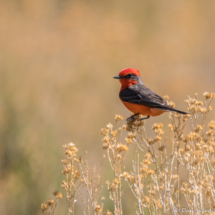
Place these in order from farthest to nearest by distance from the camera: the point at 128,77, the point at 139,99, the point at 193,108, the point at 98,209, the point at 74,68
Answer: the point at 74,68, the point at 128,77, the point at 139,99, the point at 193,108, the point at 98,209

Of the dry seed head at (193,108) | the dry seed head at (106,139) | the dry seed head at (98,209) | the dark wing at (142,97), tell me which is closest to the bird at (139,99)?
the dark wing at (142,97)

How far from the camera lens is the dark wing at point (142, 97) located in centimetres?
398

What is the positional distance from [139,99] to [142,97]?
0.18 feet

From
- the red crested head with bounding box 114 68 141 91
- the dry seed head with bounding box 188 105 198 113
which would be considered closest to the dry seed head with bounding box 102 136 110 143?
the dry seed head with bounding box 188 105 198 113

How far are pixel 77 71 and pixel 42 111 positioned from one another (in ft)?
13.5

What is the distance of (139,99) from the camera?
13.9 ft

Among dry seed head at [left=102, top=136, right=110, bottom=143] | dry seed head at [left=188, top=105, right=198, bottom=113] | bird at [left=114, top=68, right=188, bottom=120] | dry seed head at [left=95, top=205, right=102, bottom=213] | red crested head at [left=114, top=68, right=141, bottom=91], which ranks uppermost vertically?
red crested head at [left=114, top=68, right=141, bottom=91]

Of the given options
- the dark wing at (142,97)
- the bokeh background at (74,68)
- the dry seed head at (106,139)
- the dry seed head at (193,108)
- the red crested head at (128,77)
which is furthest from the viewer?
the bokeh background at (74,68)

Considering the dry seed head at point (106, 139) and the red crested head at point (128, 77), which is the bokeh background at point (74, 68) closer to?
the red crested head at point (128, 77)

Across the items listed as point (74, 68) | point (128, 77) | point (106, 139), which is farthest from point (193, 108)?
point (74, 68)

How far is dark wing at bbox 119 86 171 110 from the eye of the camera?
13.0 ft

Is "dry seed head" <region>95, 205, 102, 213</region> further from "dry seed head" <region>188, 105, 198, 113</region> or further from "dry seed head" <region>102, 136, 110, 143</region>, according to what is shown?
"dry seed head" <region>188, 105, 198, 113</region>

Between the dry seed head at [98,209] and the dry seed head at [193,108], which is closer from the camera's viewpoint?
the dry seed head at [98,209]

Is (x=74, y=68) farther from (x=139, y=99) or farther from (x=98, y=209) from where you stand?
(x=98, y=209)
